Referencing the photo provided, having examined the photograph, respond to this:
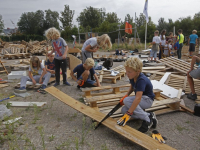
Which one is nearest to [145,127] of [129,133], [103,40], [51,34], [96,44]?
[129,133]

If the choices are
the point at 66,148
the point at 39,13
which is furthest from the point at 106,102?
the point at 39,13

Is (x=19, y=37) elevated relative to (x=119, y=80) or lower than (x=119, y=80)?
elevated

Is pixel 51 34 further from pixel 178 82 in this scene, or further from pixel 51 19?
pixel 51 19

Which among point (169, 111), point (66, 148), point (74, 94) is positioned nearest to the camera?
point (66, 148)

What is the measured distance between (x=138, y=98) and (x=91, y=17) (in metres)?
51.1

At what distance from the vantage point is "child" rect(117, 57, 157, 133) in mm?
2483

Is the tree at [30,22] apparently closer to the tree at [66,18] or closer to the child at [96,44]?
the tree at [66,18]

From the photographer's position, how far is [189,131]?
2791 millimetres

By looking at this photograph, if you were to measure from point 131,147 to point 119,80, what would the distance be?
13.5ft

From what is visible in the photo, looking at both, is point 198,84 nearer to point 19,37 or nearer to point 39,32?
point 19,37

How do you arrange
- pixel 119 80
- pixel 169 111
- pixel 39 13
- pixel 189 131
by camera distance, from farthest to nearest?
pixel 39 13
pixel 119 80
pixel 169 111
pixel 189 131

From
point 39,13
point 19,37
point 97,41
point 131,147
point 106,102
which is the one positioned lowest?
point 131,147

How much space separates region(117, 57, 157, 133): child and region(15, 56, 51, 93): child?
10.6ft

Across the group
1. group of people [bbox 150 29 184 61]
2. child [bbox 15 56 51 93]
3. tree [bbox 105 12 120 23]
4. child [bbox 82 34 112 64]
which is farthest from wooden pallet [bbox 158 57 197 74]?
tree [bbox 105 12 120 23]
